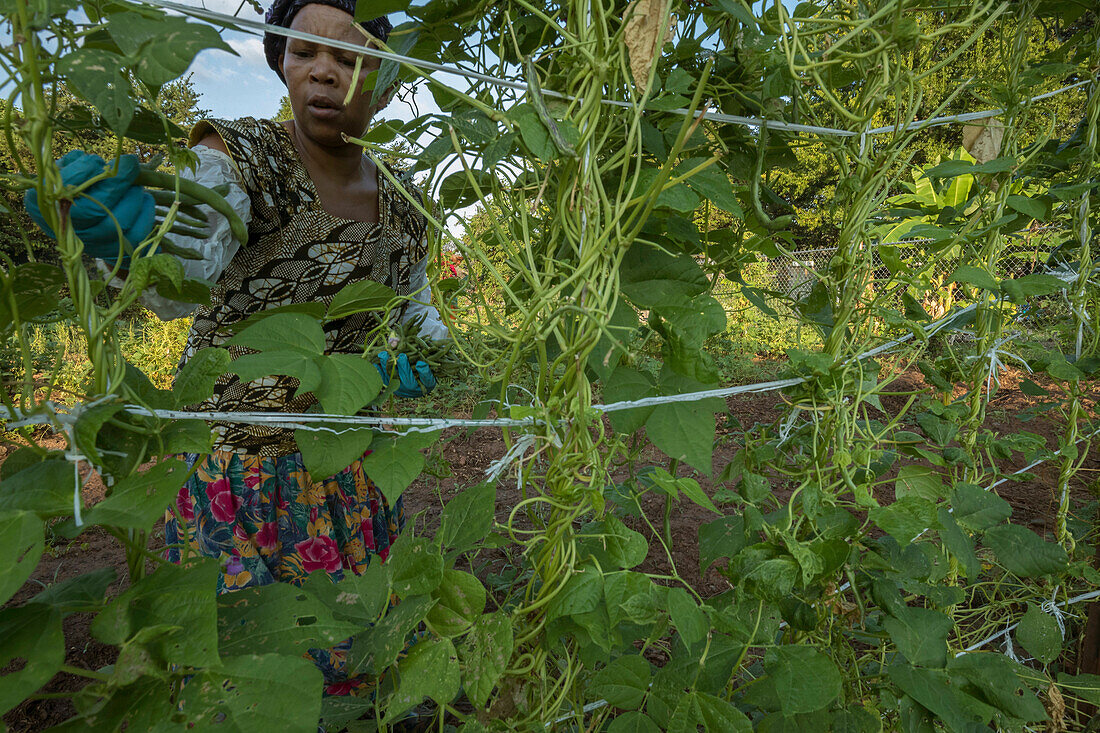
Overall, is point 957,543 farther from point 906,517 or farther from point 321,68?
point 321,68

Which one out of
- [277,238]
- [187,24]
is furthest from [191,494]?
[187,24]

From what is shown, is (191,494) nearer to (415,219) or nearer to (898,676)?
(415,219)

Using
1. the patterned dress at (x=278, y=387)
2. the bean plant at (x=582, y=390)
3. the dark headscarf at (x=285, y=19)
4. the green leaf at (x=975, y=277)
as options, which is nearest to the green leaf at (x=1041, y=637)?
the bean plant at (x=582, y=390)

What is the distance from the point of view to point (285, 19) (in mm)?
1612

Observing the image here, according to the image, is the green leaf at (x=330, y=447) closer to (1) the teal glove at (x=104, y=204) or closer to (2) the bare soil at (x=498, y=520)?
(1) the teal glove at (x=104, y=204)

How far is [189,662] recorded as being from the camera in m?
0.57

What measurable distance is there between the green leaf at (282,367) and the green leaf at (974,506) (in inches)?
45.1

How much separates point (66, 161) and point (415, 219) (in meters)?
1.21

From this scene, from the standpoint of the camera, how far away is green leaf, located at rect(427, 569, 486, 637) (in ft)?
2.67

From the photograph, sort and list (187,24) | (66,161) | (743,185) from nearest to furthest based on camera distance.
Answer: (187,24)
(66,161)
(743,185)

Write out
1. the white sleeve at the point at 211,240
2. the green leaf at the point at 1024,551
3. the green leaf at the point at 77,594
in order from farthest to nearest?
the white sleeve at the point at 211,240 → the green leaf at the point at 1024,551 → the green leaf at the point at 77,594

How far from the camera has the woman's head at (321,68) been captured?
59.4 inches

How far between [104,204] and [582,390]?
1.99 ft

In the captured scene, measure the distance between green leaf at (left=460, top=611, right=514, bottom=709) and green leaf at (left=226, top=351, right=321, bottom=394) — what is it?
36 cm
